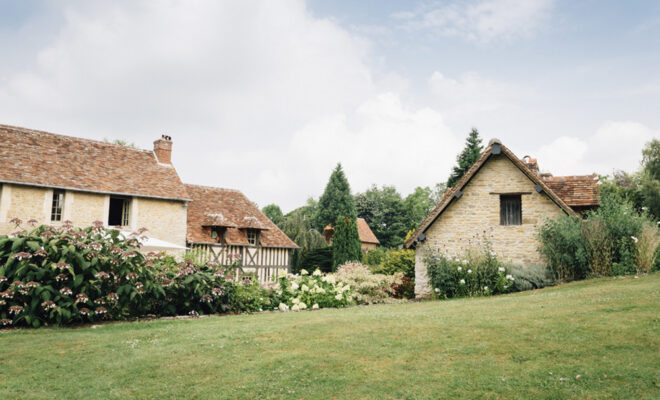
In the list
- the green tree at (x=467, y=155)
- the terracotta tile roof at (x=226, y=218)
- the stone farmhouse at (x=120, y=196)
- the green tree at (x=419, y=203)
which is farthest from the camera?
the green tree at (x=419, y=203)

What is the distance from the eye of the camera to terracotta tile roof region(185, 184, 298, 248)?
2128cm

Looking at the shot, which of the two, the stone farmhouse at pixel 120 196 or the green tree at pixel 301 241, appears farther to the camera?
the green tree at pixel 301 241

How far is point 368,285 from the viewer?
13695 mm

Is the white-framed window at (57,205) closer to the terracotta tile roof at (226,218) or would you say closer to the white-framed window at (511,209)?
the terracotta tile roof at (226,218)

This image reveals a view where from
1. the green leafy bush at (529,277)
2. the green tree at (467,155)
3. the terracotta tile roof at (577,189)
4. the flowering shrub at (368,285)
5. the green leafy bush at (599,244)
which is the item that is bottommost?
the flowering shrub at (368,285)

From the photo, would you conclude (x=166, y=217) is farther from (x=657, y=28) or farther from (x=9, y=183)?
(x=657, y=28)

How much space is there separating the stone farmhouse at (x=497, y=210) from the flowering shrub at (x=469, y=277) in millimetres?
1214

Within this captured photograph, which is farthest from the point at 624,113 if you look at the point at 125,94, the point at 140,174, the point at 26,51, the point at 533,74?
the point at 140,174

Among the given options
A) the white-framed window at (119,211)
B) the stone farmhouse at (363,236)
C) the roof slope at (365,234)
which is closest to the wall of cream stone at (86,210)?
the white-framed window at (119,211)

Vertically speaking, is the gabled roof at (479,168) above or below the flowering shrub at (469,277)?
above

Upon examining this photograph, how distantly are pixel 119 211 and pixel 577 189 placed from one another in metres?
19.7

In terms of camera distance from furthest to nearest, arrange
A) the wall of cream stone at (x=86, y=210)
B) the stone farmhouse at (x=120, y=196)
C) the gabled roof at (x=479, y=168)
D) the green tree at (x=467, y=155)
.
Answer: the green tree at (x=467, y=155) → the stone farmhouse at (x=120, y=196) → the wall of cream stone at (x=86, y=210) → the gabled roof at (x=479, y=168)

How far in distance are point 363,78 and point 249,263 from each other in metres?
12.0

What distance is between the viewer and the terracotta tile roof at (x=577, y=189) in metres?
14.7
